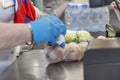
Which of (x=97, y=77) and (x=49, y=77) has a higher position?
(x=97, y=77)

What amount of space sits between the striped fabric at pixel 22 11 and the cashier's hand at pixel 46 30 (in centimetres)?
25

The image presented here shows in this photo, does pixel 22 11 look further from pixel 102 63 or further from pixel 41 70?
pixel 102 63

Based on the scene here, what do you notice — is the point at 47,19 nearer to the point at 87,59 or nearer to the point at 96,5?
the point at 87,59

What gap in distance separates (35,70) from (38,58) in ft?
0.65

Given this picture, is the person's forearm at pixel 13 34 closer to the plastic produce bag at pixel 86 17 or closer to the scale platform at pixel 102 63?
the scale platform at pixel 102 63

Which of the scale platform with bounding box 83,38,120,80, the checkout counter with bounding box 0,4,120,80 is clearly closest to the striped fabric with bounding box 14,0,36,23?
the checkout counter with bounding box 0,4,120,80

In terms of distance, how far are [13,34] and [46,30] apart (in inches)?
4.6

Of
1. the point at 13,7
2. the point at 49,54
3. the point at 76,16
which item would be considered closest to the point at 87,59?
the point at 49,54

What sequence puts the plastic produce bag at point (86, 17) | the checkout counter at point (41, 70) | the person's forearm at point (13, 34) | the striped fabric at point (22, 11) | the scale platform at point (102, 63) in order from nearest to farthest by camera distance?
the scale platform at point (102, 63) < the person's forearm at point (13, 34) < the checkout counter at point (41, 70) < the striped fabric at point (22, 11) < the plastic produce bag at point (86, 17)

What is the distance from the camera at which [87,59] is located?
0.63 metres

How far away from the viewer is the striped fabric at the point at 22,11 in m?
1.13

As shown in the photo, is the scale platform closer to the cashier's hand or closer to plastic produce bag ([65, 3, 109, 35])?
the cashier's hand

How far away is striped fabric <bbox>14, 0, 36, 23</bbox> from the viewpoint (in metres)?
1.13

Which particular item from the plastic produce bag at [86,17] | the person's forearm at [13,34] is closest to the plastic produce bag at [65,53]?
the person's forearm at [13,34]
